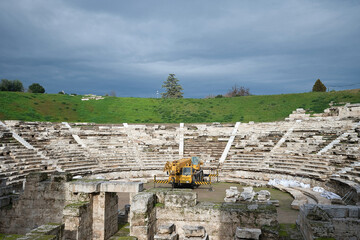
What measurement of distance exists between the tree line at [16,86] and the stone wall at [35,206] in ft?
137

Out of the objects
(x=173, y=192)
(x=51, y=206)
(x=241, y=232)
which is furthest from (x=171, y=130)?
(x=241, y=232)

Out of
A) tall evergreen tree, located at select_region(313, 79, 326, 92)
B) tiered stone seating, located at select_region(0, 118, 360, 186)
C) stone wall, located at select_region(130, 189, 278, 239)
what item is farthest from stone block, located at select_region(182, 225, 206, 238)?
tall evergreen tree, located at select_region(313, 79, 326, 92)

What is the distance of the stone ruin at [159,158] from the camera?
10242 millimetres

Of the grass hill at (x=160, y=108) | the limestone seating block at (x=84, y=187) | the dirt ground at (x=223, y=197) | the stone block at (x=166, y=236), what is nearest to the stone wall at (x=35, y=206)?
the limestone seating block at (x=84, y=187)

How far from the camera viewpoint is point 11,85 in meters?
47.6

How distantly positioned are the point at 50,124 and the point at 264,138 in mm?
19991

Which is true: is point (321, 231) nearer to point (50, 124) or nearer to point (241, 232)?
point (241, 232)

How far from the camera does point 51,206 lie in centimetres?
1025

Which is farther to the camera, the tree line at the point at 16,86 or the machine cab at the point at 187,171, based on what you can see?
the tree line at the point at 16,86

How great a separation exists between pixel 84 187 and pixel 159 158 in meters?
13.3

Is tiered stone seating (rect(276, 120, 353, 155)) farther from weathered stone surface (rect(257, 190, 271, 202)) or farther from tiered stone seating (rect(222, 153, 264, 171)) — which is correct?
weathered stone surface (rect(257, 190, 271, 202))

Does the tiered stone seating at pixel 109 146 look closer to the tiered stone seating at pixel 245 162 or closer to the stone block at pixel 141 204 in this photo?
the tiered stone seating at pixel 245 162

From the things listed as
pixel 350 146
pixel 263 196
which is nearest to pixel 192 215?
pixel 263 196

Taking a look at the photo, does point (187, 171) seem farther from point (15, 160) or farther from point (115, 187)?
point (15, 160)
